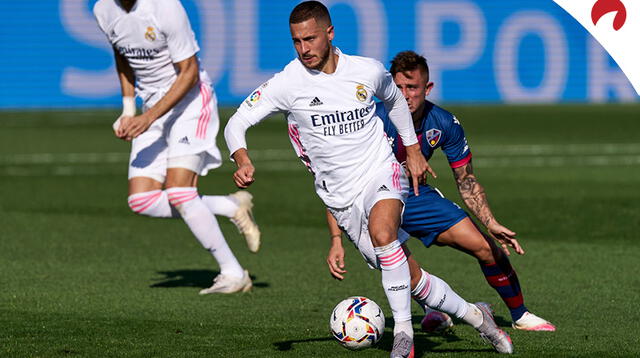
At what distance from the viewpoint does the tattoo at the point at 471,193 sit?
7453 millimetres

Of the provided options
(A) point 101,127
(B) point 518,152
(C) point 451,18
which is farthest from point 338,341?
(C) point 451,18

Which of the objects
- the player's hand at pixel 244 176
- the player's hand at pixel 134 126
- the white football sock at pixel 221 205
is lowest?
the white football sock at pixel 221 205

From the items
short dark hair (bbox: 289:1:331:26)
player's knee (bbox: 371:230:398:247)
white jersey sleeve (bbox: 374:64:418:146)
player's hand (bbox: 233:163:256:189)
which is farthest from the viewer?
white jersey sleeve (bbox: 374:64:418:146)

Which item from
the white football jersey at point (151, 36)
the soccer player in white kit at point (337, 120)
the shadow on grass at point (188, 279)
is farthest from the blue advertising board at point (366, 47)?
the soccer player in white kit at point (337, 120)

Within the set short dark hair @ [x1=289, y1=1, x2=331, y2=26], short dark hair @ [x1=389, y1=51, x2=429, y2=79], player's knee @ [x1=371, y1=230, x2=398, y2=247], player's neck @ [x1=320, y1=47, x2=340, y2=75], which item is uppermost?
short dark hair @ [x1=289, y1=1, x2=331, y2=26]

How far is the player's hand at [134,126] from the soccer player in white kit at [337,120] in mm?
2367

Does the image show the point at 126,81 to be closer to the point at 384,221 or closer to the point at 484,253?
the point at 484,253

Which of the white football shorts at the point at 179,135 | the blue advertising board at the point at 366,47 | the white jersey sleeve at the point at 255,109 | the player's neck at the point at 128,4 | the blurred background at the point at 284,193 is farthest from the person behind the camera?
A: the blue advertising board at the point at 366,47

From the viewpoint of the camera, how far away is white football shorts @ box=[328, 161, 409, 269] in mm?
6594

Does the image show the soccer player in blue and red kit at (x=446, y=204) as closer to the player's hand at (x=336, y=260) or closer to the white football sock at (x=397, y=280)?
the player's hand at (x=336, y=260)

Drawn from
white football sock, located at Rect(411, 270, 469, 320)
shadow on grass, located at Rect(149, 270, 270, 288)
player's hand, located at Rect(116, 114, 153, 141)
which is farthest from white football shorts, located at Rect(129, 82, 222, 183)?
white football sock, located at Rect(411, 270, 469, 320)

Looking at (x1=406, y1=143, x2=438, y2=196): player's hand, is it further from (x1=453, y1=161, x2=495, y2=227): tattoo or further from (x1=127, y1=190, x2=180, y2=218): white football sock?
(x1=127, y1=190, x2=180, y2=218): white football sock

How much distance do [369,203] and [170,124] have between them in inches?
126

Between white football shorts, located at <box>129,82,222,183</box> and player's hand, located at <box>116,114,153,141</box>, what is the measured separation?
404mm
